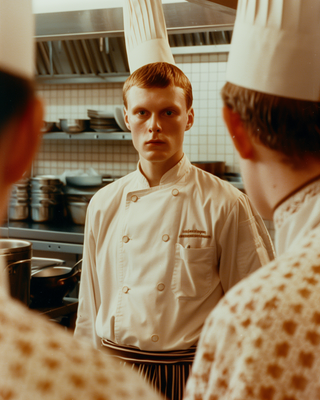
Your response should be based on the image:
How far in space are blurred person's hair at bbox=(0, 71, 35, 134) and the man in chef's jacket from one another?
38.3 inches

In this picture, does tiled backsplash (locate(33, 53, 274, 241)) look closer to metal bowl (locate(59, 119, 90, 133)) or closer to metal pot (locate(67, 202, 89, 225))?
metal bowl (locate(59, 119, 90, 133))

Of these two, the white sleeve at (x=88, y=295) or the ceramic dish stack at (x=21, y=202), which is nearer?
the white sleeve at (x=88, y=295)

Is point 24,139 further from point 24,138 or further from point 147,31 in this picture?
point 147,31

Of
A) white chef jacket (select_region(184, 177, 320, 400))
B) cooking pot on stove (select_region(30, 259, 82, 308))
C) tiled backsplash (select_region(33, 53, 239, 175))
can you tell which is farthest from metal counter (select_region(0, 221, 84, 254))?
white chef jacket (select_region(184, 177, 320, 400))

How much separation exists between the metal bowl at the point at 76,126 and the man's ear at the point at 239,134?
2719mm

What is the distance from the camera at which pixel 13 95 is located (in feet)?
0.85

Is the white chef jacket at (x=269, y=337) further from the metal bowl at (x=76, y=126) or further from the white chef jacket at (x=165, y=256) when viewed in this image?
the metal bowl at (x=76, y=126)

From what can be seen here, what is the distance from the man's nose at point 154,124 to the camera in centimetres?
123

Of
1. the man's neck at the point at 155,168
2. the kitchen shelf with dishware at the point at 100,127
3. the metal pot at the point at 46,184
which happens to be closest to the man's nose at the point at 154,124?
the man's neck at the point at 155,168

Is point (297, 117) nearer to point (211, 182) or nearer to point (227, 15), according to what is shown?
point (211, 182)

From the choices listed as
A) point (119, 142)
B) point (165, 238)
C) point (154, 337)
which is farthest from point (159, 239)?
point (119, 142)

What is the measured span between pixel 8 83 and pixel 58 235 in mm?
2640

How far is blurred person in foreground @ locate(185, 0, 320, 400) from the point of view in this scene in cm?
37

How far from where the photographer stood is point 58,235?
2.83 meters
